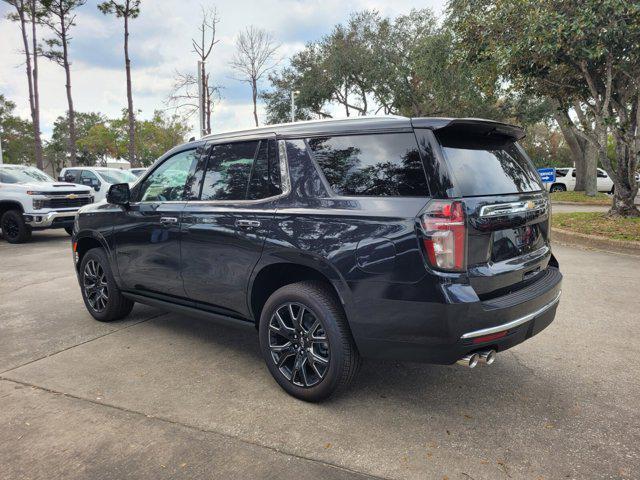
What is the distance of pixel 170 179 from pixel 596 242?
8.41m

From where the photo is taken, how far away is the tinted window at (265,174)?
3.48 m

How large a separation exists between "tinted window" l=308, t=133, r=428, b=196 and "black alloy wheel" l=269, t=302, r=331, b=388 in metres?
0.89

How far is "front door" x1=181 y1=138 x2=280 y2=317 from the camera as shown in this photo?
348cm

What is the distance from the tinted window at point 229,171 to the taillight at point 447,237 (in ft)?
5.13

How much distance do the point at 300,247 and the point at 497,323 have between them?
4.25 feet

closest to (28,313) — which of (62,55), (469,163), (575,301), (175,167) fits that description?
(175,167)

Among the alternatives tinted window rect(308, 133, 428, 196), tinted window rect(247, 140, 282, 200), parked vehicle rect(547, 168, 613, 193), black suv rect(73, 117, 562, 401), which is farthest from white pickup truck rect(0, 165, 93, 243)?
parked vehicle rect(547, 168, 613, 193)

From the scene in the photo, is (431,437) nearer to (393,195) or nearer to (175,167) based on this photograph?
(393,195)

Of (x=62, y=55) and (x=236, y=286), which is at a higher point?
(x=62, y=55)

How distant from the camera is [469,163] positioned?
117 inches

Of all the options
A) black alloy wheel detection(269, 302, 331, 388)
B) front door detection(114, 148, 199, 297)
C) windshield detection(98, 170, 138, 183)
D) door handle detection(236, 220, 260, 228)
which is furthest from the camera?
windshield detection(98, 170, 138, 183)

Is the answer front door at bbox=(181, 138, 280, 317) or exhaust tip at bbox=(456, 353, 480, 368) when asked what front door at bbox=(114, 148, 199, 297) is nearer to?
front door at bbox=(181, 138, 280, 317)

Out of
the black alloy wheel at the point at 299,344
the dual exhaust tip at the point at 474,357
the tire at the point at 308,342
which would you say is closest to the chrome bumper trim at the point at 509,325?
the dual exhaust tip at the point at 474,357

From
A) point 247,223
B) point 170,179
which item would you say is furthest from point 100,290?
point 247,223
